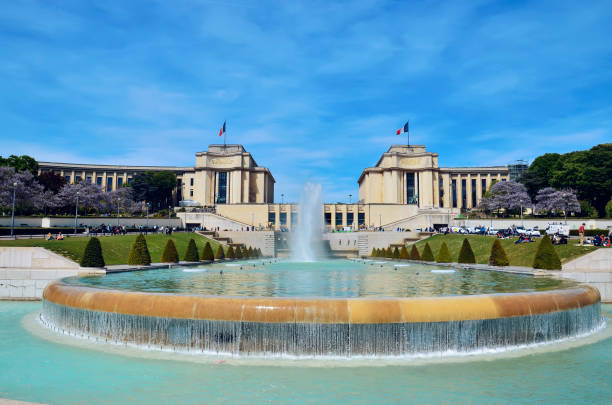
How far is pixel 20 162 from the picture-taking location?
77875 millimetres

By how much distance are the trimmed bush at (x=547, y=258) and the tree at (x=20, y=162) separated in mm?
80623

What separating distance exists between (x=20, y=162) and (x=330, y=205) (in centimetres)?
6710

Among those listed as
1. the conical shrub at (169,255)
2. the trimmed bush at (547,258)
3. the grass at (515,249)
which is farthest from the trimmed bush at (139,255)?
the grass at (515,249)

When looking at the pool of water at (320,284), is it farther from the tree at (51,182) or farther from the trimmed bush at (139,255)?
the tree at (51,182)

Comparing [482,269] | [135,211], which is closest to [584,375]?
[482,269]

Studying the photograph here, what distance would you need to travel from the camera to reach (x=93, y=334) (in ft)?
36.0

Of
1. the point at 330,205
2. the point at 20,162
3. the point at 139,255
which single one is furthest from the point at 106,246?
the point at 330,205

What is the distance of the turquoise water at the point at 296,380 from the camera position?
6.84 meters

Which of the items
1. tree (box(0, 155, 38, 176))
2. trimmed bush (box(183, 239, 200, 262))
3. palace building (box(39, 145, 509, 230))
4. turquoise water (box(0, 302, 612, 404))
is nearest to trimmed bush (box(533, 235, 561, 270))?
turquoise water (box(0, 302, 612, 404))

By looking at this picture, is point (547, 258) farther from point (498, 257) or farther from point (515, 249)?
point (515, 249)

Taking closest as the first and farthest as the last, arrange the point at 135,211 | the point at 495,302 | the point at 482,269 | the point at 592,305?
the point at 495,302 < the point at 592,305 < the point at 482,269 < the point at 135,211

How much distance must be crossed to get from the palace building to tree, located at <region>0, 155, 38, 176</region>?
33978 millimetres

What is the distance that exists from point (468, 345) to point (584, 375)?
2.27m

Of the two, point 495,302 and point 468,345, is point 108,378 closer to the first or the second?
point 468,345
